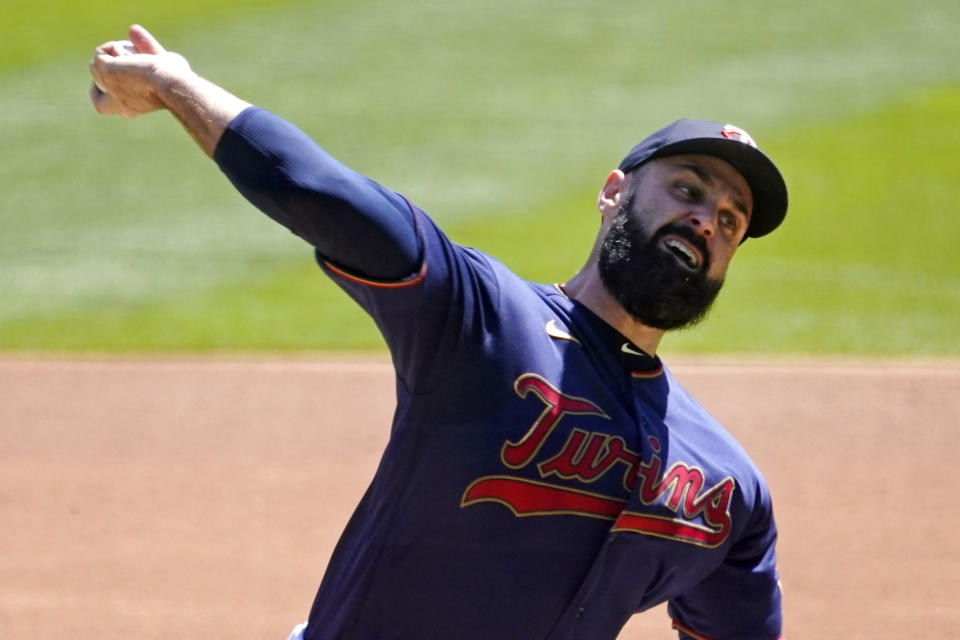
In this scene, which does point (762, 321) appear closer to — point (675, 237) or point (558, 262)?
point (558, 262)

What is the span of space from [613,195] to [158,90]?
3.67 ft

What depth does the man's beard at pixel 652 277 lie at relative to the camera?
256 centimetres

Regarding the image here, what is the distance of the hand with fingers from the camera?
2.11 meters

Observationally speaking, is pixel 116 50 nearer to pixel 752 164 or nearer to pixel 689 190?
pixel 689 190

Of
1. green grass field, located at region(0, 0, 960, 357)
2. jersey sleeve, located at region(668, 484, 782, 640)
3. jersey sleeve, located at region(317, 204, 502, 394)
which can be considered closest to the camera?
jersey sleeve, located at region(317, 204, 502, 394)

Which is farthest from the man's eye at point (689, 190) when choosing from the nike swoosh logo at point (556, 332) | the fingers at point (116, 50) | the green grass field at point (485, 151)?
the green grass field at point (485, 151)

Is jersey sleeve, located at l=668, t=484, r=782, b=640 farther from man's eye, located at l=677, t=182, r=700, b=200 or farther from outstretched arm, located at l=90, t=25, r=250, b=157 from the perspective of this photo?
outstretched arm, located at l=90, t=25, r=250, b=157

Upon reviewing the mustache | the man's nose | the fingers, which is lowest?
the mustache

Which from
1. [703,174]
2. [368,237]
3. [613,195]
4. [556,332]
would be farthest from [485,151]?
[368,237]

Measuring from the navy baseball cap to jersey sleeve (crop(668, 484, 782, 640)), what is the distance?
25.3 inches

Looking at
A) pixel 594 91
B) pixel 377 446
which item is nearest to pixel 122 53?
pixel 377 446

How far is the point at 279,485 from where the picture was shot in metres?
6.47

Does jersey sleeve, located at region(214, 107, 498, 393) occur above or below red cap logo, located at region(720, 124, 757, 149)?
below

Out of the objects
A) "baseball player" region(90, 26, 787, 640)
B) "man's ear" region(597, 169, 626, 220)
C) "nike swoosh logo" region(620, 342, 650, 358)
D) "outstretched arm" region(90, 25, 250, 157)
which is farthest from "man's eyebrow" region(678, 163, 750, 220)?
"outstretched arm" region(90, 25, 250, 157)
